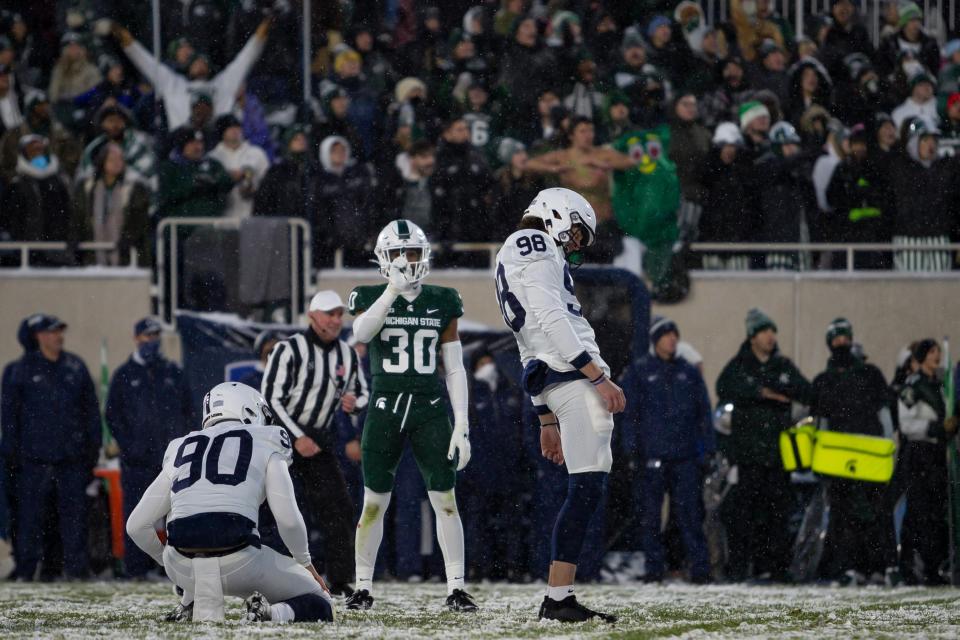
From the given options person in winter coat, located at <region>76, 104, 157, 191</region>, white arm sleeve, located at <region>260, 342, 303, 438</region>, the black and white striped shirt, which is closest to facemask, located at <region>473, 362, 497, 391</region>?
the black and white striped shirt

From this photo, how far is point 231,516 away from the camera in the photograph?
235 inches

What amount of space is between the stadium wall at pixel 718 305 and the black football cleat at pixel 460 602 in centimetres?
489

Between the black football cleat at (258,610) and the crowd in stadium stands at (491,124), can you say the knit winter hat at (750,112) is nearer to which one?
the crowd in stadium stands at (491,124)

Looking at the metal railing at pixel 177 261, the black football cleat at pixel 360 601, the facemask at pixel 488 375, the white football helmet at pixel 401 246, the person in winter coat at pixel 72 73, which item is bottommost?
the black football cleat at pixel 360 601

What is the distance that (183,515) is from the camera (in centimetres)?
602

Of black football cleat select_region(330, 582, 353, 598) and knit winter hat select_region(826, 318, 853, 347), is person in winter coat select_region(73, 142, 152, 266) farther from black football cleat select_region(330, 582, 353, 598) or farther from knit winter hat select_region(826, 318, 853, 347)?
knit winter hat select_region(826, 318, 853, 347)

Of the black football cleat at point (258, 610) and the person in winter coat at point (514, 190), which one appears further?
the person in winter coat at point (514, 190)

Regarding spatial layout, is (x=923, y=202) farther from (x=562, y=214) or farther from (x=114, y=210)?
(x=562, y=214)

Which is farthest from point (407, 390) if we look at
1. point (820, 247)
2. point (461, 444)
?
point (820, 247)

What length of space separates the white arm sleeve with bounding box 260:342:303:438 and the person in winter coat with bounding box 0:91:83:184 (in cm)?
539

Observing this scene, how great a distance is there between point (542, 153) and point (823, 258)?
2318 mm

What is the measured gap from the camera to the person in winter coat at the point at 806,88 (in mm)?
13398

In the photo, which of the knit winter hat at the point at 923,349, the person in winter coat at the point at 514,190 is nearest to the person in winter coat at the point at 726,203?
the person in winter coat at the point at 514,190

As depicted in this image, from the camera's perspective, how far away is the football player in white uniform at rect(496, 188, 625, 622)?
6.29 metres
